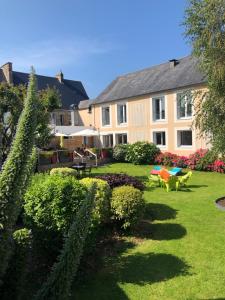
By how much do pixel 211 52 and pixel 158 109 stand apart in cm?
1946

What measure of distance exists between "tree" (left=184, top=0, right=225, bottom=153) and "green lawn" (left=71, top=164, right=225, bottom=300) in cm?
316

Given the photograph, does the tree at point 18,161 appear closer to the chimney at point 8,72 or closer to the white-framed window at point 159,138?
the white-framed window at point 159,138

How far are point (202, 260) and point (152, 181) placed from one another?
10.7m

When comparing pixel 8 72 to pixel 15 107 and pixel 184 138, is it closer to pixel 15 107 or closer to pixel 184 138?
pixel 184 138

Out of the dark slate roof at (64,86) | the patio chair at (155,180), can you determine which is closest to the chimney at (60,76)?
the dark slate roof at (64,86)

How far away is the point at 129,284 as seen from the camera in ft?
20.3

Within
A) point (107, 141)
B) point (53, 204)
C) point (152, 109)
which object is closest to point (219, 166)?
point (152, 109)

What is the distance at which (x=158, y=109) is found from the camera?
3095 centimetres

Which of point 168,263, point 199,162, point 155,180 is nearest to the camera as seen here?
point 168,263

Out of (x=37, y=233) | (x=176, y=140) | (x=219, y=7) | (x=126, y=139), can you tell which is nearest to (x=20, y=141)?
(x=37, y=233)

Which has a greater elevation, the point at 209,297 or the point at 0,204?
the point at 0,204

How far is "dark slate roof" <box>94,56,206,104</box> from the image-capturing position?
28.0 m

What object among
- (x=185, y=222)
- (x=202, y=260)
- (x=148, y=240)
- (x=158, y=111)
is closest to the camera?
(x=202, y=260)

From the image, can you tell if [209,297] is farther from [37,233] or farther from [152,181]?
[152,181]
